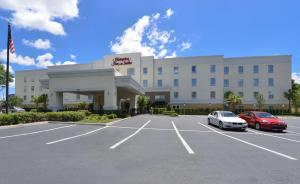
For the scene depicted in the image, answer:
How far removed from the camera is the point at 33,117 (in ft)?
66.1

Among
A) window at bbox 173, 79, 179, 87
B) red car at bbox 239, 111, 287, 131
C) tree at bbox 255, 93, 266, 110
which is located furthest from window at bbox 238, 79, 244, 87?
red car at bbox 239, 111, 287, 131

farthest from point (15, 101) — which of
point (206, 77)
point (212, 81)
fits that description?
point (212, 81)

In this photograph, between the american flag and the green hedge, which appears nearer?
the green hedge

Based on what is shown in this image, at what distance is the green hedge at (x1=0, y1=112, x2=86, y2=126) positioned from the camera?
17.3m

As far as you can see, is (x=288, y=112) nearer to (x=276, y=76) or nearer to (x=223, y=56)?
(x=276, y=76)

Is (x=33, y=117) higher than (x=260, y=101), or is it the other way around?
(x=260, y=101)

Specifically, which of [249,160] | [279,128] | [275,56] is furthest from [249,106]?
[249,160]

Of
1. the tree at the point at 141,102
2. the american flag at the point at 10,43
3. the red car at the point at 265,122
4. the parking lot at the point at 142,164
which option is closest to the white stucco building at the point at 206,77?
the tree at the point at 141,102

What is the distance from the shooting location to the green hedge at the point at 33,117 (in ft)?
56.9

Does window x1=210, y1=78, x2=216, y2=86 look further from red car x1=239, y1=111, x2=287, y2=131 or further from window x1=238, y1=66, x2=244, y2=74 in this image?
red car x1=239, y1=111, x2=287, y2=131

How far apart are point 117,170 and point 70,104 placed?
60.0 m

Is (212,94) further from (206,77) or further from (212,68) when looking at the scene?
(212,68)

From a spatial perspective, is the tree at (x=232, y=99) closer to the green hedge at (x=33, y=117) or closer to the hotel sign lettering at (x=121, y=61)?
the hotel sign lettering at (x=121, y=61)

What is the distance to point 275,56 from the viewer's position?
53844 millimetres
